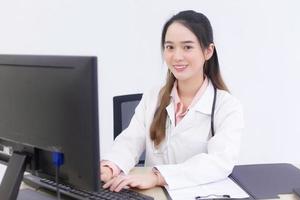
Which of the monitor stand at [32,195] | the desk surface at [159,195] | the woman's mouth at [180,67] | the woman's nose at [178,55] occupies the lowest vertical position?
the desk surface at [159,195]

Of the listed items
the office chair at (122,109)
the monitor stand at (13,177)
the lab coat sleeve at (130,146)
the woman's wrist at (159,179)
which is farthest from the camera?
the office chair at (122,109)

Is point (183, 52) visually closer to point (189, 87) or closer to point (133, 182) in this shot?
point (189, 87)

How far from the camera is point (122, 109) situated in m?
1.93

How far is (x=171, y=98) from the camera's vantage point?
1658mm

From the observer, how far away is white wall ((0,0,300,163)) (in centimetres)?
261

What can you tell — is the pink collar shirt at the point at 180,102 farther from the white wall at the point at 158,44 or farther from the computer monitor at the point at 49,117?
the white wall at the point at 158,44

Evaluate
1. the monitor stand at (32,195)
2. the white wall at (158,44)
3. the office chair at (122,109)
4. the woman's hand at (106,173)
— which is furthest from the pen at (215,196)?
the white wall at (158,44)

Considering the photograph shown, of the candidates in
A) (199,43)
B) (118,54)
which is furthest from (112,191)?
(118,54)

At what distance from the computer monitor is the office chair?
88cm

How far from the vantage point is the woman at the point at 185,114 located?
4.80 feet

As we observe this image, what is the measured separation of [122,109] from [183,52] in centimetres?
51

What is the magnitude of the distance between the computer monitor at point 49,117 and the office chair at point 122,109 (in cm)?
88

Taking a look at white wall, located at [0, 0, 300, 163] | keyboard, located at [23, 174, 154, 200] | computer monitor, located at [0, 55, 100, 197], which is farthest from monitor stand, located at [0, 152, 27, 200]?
white wall, located at [0, 0, 300, 163]

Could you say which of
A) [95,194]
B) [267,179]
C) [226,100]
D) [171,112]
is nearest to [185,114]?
[171,112]
